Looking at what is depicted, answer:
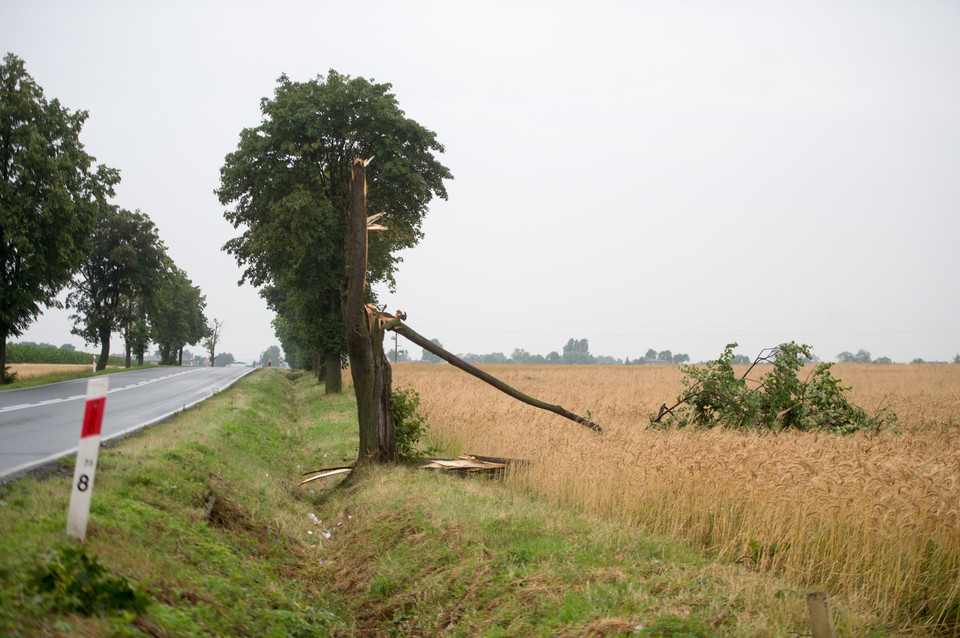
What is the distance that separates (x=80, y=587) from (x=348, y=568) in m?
3.48

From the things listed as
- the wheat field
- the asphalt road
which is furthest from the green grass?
the wheat field

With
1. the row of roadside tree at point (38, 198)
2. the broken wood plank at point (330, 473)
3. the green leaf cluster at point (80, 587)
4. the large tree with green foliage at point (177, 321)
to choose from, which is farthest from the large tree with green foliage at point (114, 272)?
the green leaf cluster at point (80, 587)

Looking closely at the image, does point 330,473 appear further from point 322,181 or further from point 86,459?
point 322,181

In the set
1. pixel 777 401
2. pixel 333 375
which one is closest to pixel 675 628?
pixel 777 401

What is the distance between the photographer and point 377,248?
26.8 meters

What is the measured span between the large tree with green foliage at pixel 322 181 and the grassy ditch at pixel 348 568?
1679cm

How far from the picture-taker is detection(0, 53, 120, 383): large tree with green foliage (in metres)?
27.8

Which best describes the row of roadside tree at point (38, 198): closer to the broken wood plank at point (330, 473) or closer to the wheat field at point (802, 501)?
the broken wood plank at point (330, 473)

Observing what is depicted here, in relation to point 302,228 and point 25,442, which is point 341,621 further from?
point 302,228

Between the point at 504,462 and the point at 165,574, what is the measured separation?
6340mm

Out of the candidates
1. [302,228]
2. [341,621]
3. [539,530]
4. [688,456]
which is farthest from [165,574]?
[302,228]

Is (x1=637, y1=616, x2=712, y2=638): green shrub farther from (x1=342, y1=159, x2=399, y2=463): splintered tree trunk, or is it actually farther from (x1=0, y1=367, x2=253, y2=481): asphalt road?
(x1=0, y1=367, x2=253, y2=481): asphalt road

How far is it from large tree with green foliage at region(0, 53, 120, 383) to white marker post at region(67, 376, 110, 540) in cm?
2785

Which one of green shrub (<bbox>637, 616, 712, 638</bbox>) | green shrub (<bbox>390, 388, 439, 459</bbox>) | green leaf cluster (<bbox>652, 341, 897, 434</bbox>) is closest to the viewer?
green shrub (<bbox>637, 616, 712, 638</bbox>)
